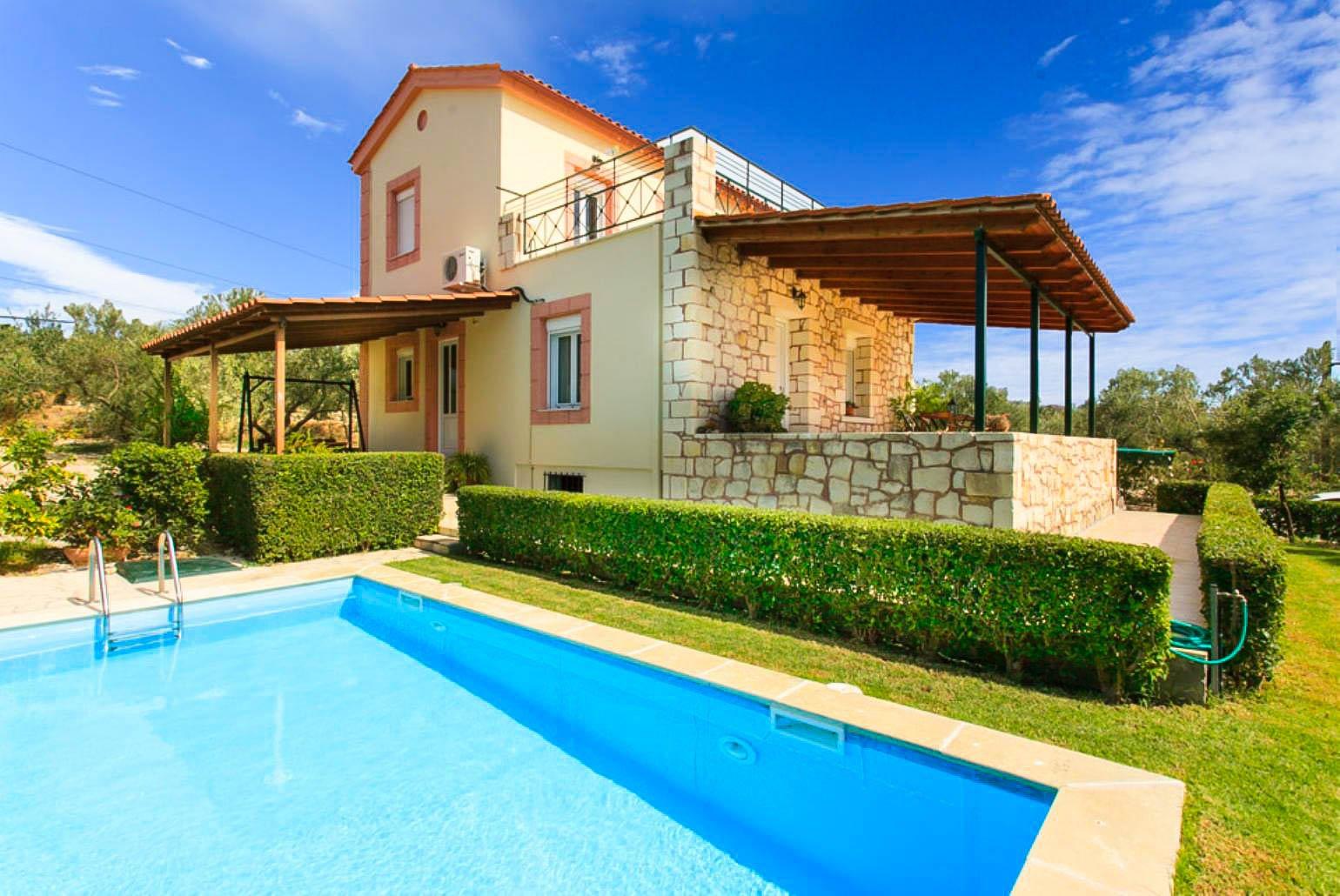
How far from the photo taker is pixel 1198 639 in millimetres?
4531

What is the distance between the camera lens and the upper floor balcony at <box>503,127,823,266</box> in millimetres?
13352

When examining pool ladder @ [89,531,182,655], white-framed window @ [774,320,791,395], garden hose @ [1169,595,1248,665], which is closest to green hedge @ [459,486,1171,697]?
garden hose @ [1169,595,1248,665]

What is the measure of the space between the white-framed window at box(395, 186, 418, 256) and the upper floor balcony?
13.5ft

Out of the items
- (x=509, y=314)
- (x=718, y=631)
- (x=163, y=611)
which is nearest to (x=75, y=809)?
(x=163, y=611)

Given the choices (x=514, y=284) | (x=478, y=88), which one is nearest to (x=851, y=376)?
(x=514, y=284)

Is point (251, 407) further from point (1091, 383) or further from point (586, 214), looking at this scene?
point (1091, 383)

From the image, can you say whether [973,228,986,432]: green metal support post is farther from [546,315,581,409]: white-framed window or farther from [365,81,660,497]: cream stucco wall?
[546,315,581,409]: white-framed window

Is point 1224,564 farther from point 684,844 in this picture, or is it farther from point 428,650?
point 428,650

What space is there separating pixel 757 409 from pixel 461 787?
7.03 metres

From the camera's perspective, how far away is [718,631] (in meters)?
6.08

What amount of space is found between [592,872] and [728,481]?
657 cm

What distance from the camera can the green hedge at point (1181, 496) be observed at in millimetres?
14375

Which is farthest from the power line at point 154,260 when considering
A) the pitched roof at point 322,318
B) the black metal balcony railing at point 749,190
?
the black metal balcony railing at point 749,190

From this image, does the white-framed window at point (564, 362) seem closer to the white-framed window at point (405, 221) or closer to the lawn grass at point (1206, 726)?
the lawn grass at point (1206, 726)
